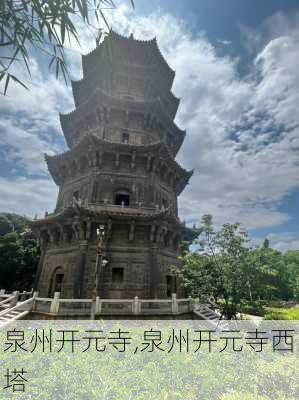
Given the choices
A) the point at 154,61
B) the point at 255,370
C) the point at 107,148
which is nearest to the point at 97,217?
the point at 107,148

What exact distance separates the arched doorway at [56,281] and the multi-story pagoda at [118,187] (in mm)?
61

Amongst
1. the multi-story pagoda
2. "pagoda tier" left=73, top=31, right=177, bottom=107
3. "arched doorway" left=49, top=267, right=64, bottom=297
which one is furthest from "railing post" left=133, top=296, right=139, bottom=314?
"pagoda tier" left=73, top=31, right=177, bottom=107

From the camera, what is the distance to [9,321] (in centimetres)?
989

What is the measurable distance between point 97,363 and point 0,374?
174 centimetres

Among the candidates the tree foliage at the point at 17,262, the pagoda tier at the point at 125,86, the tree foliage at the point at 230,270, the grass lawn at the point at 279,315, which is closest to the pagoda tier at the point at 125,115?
the pagoda tier at the point at 125,86

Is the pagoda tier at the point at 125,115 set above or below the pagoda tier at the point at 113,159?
above

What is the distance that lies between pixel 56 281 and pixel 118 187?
7.19m

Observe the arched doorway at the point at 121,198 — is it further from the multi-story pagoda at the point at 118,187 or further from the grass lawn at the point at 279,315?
the grass lawn at the point at 279,315

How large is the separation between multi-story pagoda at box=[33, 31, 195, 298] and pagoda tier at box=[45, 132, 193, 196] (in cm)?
7

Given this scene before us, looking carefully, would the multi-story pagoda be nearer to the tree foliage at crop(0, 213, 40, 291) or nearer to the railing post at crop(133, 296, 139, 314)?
the railing post at crop(133, 296, 139, 314)

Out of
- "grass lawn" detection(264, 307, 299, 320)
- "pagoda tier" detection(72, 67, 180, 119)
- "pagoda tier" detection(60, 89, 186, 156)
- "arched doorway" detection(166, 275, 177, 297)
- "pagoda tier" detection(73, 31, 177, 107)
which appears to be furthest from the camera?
"pagoda tier" detection(73, 31, 177, 107)

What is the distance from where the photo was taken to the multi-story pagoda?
1312cm

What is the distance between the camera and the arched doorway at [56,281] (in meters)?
14.0

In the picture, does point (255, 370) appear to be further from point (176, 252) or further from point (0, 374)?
point (176, 252)
